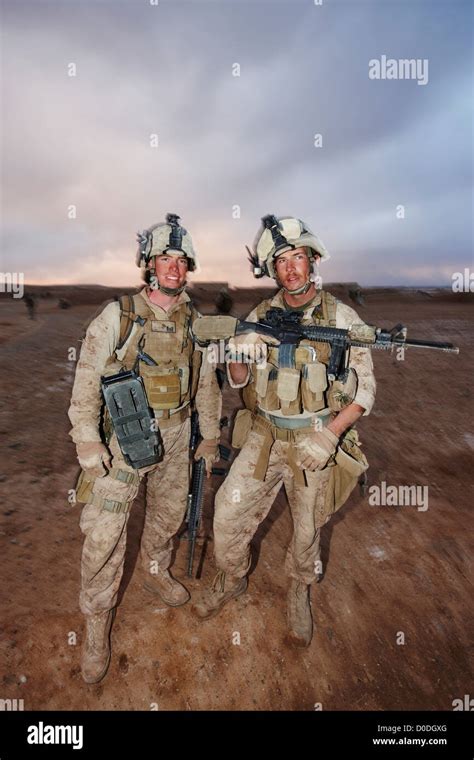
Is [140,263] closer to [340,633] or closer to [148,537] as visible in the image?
[148,537]

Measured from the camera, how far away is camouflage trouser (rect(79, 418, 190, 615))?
339 centimetres

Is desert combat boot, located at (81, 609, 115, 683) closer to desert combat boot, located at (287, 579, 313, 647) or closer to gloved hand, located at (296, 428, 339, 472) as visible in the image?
desert combat boot, located at (287, 579, 313, 647)

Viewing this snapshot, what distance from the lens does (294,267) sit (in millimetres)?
3566

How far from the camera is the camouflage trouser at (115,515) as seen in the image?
3.39 m

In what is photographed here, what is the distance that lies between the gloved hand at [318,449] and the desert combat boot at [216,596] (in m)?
1.54

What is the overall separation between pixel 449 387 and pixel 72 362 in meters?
10.7

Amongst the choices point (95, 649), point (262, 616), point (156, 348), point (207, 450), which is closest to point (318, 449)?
point (207, 450)

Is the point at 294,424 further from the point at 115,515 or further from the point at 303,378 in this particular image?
the point at 115,515

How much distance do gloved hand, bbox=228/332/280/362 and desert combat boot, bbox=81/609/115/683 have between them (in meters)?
2.58

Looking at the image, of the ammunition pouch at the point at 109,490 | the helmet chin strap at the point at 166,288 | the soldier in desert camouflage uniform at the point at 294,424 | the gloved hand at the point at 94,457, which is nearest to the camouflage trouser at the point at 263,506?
the soldier in desert camouflage uniform at the point at 294,424

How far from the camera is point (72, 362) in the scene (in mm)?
11594

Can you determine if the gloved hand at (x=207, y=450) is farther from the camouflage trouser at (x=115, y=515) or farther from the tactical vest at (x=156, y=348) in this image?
the tactical vest at (x=156, y=348)

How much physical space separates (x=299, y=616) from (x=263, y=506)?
1198 millimetres

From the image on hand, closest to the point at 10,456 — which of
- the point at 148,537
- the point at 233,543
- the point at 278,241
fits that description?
the point at 148,537
